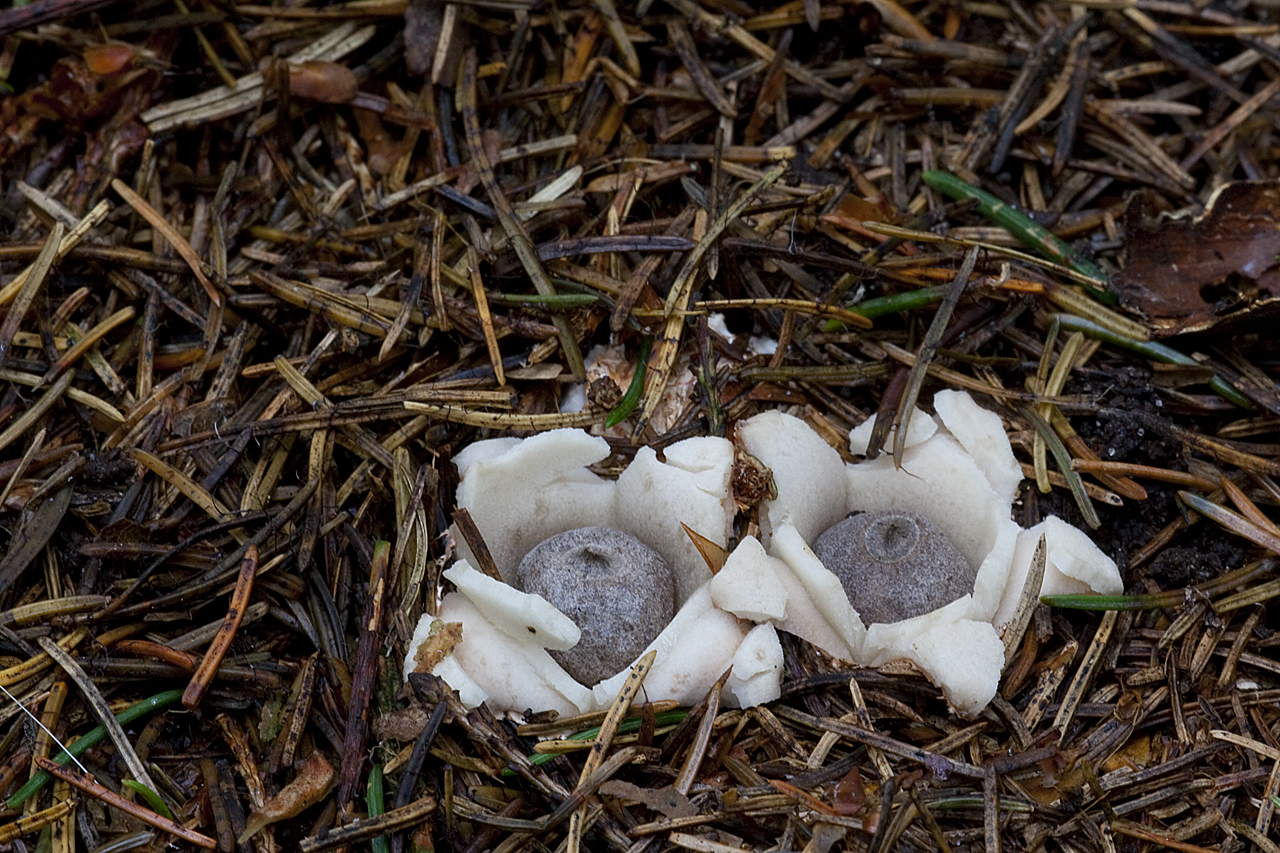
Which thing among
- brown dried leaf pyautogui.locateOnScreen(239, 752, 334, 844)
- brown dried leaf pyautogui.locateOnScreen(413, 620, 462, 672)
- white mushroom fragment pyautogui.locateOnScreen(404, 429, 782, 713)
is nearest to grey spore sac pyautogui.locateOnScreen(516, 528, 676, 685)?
white mushroom fragment pyautogui.locateOnScreen(404, 429, 782, 713)

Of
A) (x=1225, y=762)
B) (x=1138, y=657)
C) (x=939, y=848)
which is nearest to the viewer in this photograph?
(x=939, y=848)

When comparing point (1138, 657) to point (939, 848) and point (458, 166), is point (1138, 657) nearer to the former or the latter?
point (939, 848)

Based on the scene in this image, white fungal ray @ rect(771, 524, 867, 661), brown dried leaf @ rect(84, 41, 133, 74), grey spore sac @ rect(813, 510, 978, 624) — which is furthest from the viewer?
brown dried leaf @ rect(84, 41, 133, 74)

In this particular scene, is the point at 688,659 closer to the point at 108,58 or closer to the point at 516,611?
the point at 516,611

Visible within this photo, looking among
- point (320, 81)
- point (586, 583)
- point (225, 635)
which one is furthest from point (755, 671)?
point (320, 81)

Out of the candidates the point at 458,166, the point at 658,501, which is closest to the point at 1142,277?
the point at 658,501

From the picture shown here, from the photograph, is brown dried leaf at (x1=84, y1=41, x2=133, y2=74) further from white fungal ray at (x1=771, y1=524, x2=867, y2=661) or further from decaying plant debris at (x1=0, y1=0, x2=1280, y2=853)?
white fungal ray at (x1=771, y1=524, x2=867, y2=661)

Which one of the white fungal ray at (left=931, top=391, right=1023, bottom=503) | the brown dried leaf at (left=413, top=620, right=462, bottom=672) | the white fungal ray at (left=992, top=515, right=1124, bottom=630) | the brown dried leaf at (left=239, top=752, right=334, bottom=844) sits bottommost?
the brown dried leaf at (left=239, top=752, right=334, bottom=844)

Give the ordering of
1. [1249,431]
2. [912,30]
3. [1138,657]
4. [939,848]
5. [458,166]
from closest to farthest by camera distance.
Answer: [939,848]
[1138,657]
[1249,431]
[458,166]
[912,30]
